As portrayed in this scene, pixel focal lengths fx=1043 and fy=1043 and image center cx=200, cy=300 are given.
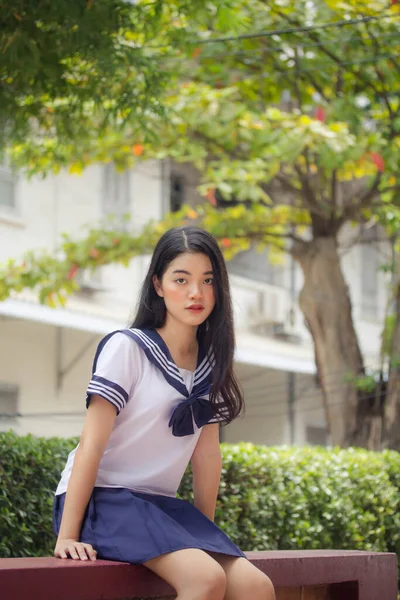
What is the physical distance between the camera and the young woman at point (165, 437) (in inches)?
123

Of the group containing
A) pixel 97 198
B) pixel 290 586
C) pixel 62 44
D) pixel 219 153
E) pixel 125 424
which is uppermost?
pixel 97 198

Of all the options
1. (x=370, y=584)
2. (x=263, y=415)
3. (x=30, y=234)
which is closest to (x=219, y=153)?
(x=30, y=234)

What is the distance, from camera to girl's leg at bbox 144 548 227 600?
2963mm

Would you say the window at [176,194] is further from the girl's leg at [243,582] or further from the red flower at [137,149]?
the girl's leg at [243,582]

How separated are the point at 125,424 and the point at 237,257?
50.8 ft

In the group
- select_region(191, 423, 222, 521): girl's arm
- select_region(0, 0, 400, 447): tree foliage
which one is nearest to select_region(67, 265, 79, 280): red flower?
select_region(0, 0, 400, 447): tree foliage

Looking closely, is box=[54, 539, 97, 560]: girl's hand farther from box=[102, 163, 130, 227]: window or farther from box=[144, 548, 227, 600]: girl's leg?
box=[102, 163, 130, 227]: window

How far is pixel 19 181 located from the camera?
13.9 meters

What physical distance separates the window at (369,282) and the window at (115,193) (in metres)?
6.86

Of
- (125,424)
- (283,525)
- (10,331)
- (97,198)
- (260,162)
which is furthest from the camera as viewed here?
(97,198)

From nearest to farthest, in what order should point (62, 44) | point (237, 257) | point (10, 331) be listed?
point (62, 44), point (10, 331), point (237, 257)

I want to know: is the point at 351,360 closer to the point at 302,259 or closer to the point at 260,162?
the point at 302,259

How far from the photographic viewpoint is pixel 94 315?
13492mm

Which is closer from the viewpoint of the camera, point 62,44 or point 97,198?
point 62,44
